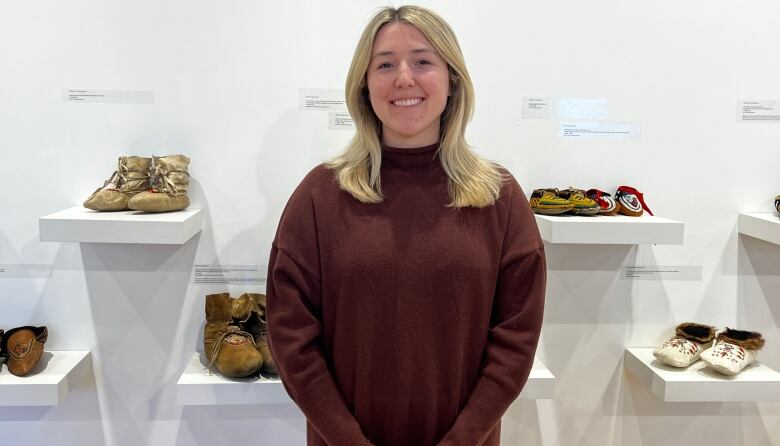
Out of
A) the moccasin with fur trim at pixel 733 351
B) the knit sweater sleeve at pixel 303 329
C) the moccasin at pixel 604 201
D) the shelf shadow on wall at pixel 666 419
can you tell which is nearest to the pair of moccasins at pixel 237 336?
the knit sweater sleeve at pixel 303 329

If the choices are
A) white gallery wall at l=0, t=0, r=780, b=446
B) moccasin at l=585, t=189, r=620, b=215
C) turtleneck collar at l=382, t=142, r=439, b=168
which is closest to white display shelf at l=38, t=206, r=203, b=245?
white gallery wall at l=0, t=0, r=780, b=446

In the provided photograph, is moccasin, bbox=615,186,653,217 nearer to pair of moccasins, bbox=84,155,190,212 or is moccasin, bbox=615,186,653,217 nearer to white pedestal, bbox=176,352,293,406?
white pedestal, bbox=176,352,293,406

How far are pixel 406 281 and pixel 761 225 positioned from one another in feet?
5.19

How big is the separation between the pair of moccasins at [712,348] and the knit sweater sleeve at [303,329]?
4.40 ft

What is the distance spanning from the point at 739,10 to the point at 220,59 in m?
1.96

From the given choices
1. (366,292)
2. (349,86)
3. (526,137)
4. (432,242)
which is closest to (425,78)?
(349,86)

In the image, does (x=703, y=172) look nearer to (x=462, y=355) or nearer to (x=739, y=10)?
(x=739, y=10)

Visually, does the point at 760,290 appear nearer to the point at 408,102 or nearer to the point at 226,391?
the point at 408,102

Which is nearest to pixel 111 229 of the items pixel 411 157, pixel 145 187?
pixel 145 187

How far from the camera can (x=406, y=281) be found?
1.35m

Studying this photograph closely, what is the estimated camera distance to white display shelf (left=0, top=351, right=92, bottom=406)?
6.31ft

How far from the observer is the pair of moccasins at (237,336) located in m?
1.98

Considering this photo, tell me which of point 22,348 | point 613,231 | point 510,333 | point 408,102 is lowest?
point 22,348

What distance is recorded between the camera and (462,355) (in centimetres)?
139
